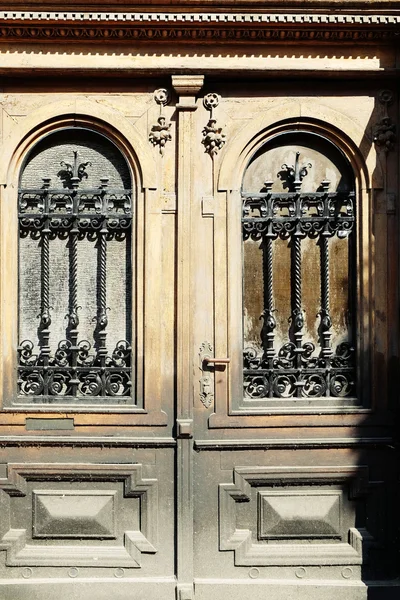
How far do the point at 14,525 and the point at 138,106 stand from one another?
3596mm

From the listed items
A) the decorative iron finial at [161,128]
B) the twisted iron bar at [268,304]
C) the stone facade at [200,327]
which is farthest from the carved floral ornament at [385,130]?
the decorative iron finial at [161,128]

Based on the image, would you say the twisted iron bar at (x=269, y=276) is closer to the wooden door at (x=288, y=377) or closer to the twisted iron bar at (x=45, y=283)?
the wooden door at (x=288, y=377)

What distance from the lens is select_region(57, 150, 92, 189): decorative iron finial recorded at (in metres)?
5.38

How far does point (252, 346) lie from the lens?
5426 millimetres

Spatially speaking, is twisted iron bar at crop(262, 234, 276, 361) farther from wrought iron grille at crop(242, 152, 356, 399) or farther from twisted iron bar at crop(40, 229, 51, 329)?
twisted iron bar at crop(40, 229, 51, 329)

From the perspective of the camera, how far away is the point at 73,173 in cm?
538

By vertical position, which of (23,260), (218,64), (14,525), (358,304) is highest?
(218,64)

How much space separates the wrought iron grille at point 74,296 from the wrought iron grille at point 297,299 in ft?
3.50

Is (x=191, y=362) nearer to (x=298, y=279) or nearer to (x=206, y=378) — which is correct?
(x=206, y=378)

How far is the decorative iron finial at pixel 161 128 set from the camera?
534 cm

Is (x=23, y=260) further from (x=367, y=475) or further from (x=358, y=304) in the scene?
(x=367, y=475)

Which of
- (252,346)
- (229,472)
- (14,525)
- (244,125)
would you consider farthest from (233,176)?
(14,525)

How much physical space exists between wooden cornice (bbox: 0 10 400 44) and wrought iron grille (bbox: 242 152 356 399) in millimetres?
1004

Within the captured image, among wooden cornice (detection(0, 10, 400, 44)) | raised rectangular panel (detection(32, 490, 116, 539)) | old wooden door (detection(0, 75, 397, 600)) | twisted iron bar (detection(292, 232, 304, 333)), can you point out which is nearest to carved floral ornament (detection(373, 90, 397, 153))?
old wooden door (detection(0, 75, 397, 600))
